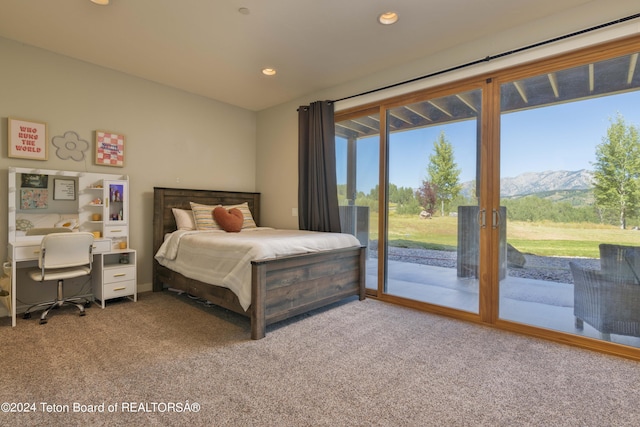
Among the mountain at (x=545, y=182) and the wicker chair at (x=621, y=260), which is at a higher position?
the mountain at (x=545, y=182)

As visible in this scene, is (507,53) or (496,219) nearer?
(507,53)

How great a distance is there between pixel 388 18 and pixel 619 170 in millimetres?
2091

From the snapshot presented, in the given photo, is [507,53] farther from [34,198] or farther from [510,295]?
[34,198]

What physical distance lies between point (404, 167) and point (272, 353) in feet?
7.67

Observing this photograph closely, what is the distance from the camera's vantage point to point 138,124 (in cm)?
379

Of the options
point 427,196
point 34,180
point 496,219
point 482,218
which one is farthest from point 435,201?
point 34,180

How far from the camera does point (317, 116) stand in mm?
4012

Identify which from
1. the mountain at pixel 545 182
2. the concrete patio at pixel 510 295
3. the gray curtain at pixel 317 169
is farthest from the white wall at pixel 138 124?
the mountain at pixel 545 182

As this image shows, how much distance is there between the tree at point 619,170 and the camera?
87.4 inches

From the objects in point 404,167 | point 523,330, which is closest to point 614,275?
point 523,330

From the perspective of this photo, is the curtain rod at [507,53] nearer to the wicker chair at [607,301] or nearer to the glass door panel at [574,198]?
the glass door panel at [574,198]

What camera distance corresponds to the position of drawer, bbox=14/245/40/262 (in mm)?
2670

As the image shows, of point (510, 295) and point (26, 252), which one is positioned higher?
point (26, 252)

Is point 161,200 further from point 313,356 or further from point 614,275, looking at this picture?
point 614,275
